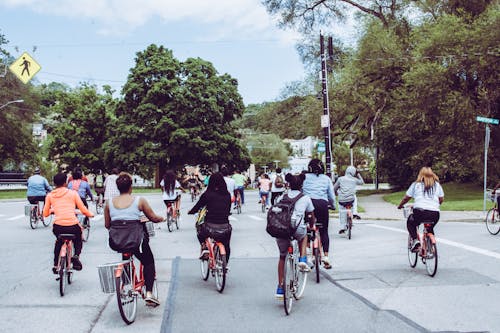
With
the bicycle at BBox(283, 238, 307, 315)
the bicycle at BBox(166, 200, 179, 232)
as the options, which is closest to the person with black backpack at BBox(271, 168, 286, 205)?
the bicycle at BBox(166, 200, 179, 232)

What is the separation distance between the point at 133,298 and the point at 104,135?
5912 centimetres

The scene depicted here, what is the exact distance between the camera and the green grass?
78.4 feet

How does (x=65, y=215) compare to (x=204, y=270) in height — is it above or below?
above

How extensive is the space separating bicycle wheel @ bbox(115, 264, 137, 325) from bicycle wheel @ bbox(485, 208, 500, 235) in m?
10.6

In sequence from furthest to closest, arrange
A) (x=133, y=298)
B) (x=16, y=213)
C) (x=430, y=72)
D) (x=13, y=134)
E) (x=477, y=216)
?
(x=13, y=134)
(x=430, y=72)
(x=16, y=213)
(x=477, y=216)
(x=133, y=298)

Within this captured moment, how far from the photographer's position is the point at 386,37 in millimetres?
32969

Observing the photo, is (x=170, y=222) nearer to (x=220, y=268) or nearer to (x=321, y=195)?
(x=321, y=195)

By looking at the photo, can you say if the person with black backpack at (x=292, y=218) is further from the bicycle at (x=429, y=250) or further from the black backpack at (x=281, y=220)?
the bicycle at (x=429, y=250)

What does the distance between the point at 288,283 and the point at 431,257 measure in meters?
3.13

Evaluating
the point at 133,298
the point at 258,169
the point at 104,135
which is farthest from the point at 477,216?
the point at 258,169

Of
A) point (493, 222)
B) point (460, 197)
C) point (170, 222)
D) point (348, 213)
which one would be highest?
point (348, 213)

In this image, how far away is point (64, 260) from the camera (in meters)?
7.86

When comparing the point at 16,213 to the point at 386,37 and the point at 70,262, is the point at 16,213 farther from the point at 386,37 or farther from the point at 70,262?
the point at 386,37

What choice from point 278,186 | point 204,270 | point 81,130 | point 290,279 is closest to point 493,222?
point 278,186
